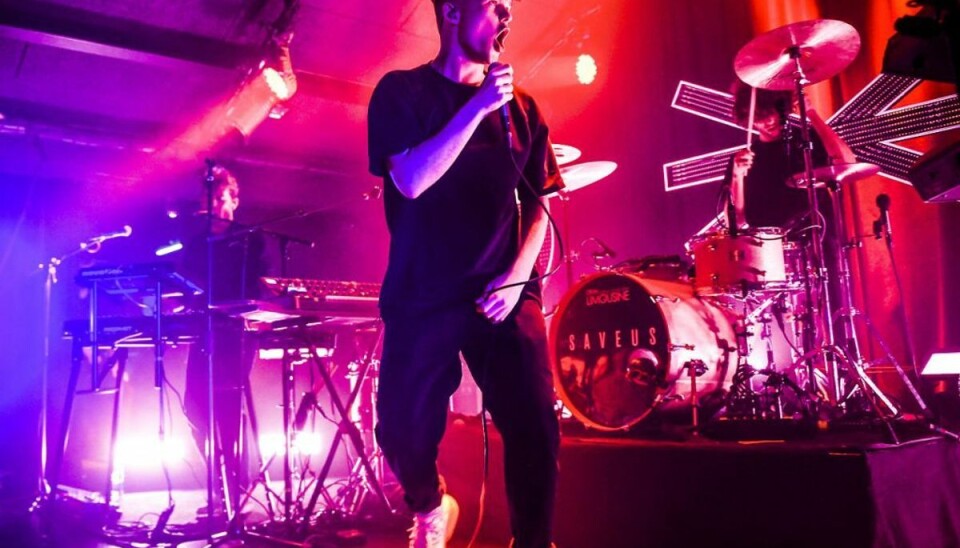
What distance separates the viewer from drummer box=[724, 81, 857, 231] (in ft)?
16.3

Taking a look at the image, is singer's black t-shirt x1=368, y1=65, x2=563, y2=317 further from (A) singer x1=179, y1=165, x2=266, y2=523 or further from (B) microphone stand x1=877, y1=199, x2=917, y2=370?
(B) microphone stand x1=877, y1=199, x2=917, y2=370

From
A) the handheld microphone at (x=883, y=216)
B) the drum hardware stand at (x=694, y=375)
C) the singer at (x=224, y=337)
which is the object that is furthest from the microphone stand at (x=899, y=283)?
the singer at (x=224, y=337)

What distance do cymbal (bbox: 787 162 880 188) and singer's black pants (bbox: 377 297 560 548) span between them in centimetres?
325

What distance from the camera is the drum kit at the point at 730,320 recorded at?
4.04m

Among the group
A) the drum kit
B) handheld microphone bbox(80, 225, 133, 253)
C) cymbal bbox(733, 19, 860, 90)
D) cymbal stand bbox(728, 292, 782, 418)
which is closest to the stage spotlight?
the drum kit

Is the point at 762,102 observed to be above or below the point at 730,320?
above

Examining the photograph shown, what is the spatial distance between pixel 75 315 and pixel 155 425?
283 cm

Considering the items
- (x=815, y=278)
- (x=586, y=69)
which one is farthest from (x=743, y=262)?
(x=586, y=69)

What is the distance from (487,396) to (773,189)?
13.8 ft

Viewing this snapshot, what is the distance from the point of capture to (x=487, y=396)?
6.80ft

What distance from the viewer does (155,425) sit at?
26.7ft

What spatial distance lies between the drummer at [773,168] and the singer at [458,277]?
316cm

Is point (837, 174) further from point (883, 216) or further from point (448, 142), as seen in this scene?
point (448, 142)

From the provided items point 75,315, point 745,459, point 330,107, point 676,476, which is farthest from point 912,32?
point 330,107
